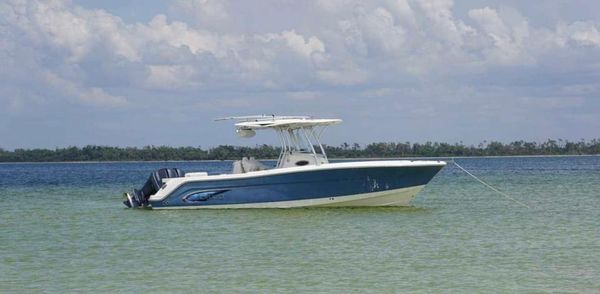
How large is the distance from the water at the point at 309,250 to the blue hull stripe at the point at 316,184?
44 centimetres

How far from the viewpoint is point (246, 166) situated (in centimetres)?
3038

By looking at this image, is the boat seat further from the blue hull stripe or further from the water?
the water

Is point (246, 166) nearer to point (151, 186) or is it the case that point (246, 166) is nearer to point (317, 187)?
point (317, 187)

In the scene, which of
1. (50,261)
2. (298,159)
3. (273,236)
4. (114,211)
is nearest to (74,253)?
(50,261)

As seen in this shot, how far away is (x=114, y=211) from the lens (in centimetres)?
3456

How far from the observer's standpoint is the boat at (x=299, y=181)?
29312 millimetres

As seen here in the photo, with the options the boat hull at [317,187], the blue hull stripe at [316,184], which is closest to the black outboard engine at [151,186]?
the boat hull at [317,187]

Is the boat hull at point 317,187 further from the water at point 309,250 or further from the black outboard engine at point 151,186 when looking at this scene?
the black outboard engine at point 151,186

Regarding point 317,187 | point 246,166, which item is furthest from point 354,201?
point 246,166

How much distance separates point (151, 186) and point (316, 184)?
5.66m

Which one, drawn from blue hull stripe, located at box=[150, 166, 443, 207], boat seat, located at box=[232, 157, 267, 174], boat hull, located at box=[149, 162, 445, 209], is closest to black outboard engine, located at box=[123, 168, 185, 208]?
boat hull, located at box=[149, 162, 445, 209]

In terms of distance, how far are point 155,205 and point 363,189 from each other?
6.09 m

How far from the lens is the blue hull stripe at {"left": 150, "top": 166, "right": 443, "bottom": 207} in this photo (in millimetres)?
29281

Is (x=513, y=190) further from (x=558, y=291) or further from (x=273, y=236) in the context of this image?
(x=558, y=291)
